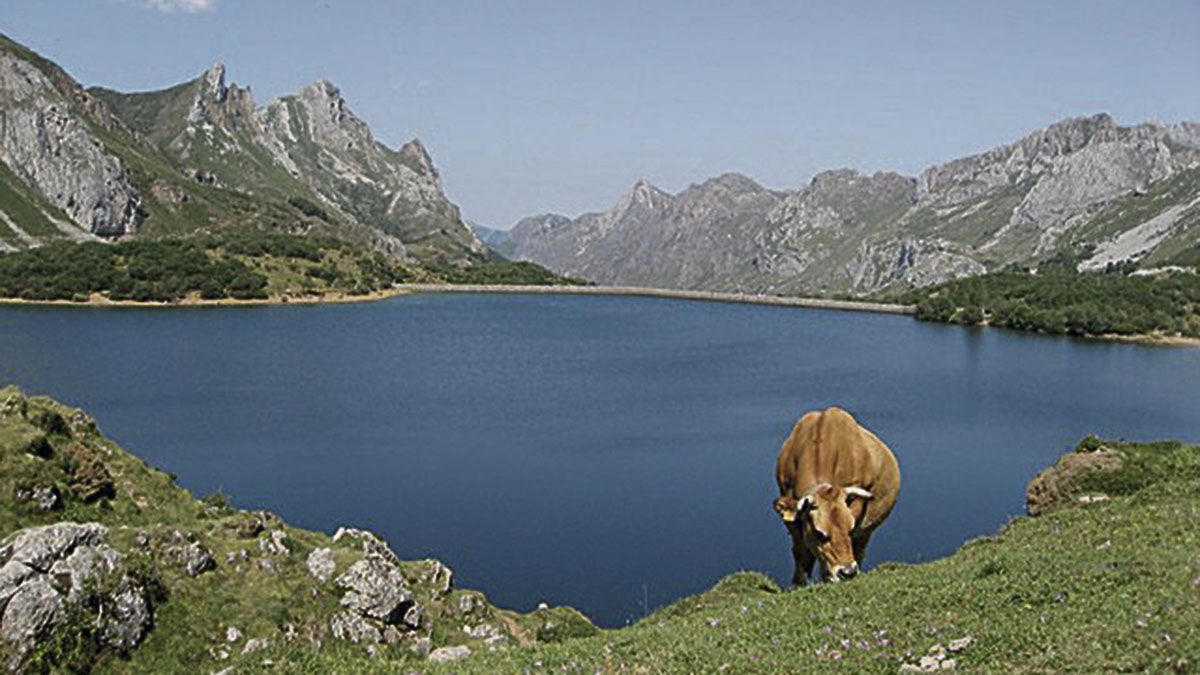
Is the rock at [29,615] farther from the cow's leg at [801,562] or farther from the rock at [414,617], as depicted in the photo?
the cow's leg at [801,562]

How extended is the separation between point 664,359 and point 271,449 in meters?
79.8

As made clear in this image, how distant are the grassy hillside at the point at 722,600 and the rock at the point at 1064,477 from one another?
9 centimetres

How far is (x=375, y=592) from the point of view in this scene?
2823 centimetres

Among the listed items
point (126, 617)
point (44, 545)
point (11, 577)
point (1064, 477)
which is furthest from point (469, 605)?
point (1064, 477)

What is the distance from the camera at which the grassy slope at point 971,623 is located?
42.6 feet

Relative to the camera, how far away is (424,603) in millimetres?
30641

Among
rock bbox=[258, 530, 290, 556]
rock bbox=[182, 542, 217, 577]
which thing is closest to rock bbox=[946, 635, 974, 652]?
rock bbox=[182, 542, 217, 577]

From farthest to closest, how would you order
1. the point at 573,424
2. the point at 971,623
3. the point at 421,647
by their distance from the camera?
the point at 573,424, the point at 421,647, the point at 971,623

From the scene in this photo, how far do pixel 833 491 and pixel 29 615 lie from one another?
59.8 ft

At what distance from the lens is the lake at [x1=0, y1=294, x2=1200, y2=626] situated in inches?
2259

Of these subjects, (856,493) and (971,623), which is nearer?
(971,623)

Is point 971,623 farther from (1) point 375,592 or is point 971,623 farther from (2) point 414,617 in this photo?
(2) point 414,617

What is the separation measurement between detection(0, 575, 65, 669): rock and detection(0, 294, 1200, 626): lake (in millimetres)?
28857

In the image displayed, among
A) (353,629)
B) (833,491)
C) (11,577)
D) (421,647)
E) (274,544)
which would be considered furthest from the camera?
(274,544)
